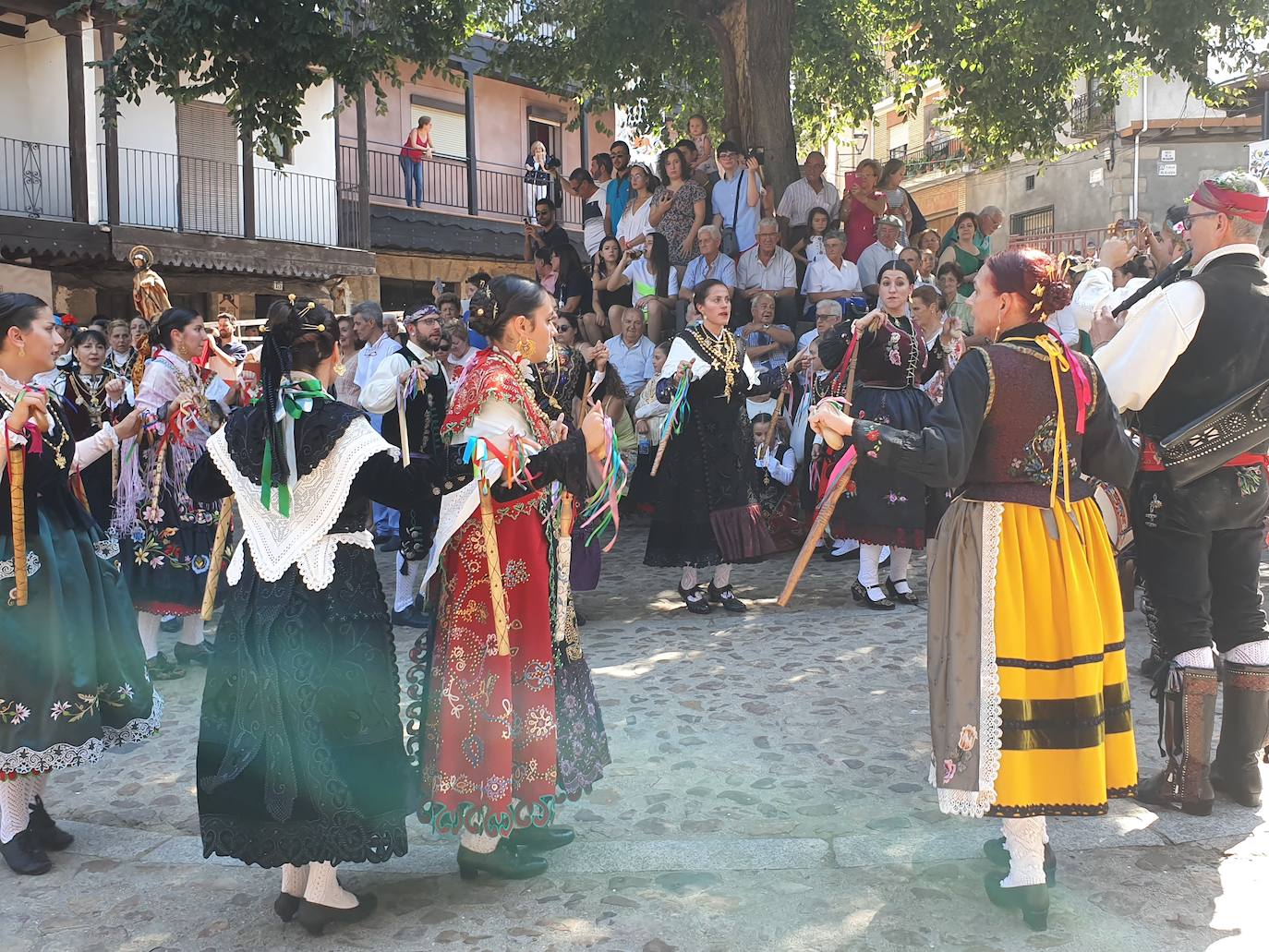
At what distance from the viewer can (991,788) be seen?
3.29 metres

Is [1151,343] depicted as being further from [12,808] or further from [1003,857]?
[12,808]

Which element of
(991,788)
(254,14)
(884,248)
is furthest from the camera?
(884,248)

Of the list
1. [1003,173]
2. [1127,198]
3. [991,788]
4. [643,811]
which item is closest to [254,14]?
[643,811]

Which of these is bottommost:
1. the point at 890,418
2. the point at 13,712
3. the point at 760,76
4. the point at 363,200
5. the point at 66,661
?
the point at 13,712

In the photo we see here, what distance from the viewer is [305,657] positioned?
11.0 ft

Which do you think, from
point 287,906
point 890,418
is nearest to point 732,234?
point 890,418

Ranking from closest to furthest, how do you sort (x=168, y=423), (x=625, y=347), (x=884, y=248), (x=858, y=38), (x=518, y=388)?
(x=518, y=388)
(x=168, y=423)
(x=625, y=347)
(x=884, y=248)
(x=858, y=38)

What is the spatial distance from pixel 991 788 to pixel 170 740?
378 cm

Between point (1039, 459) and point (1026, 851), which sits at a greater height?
point (1039, 459)

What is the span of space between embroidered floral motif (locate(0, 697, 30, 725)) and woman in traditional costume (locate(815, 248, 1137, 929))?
2.93m

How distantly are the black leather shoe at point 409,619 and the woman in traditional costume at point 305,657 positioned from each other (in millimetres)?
3831

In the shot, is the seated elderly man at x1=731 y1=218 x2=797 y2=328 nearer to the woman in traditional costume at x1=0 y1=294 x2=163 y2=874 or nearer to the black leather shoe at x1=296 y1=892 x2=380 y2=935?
the woman in traditional costume at x1=0 y1=294 x2=163 y2=874

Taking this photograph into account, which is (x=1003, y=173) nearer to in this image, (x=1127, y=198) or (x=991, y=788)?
(x=1127, y=198)

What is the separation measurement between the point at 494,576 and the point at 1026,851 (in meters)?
1.81
